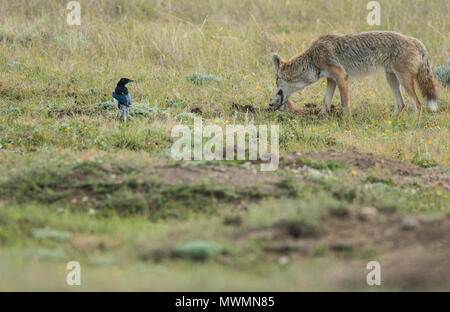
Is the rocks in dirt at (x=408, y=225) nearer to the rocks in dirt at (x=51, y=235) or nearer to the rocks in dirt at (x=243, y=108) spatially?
the rocks in dirt at (x=51, y=235)

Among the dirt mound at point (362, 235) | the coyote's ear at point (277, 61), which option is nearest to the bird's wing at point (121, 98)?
the coyote's ear at point (277, 61)

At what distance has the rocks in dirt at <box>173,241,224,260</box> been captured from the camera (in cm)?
538

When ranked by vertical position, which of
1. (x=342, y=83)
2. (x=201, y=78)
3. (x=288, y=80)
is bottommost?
(x=342, y=83)

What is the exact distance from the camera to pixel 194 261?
534 cm

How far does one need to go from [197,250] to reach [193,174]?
223 cm

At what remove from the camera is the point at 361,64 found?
12.4m

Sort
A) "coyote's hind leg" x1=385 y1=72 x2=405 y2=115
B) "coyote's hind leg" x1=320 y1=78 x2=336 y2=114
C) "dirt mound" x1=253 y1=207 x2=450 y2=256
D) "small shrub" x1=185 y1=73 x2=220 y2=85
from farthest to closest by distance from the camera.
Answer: "small shrub" x1=185 y1=73 x2=220 y2=85 → "coyote's hind leg" x1=385 y1=72 x2=405 y2=115 → "coyote's hind leg" x1=320 y1=78 x2=336 y2=114 → "dirt mound" x1=253 y1=207 x2=450 y2=256

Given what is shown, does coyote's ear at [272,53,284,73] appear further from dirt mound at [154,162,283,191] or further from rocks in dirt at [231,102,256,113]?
dirt mound at [154,162,283,191]

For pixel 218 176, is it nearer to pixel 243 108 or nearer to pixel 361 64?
pixel 243 108

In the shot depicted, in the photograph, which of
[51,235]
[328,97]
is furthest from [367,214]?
[328,97]

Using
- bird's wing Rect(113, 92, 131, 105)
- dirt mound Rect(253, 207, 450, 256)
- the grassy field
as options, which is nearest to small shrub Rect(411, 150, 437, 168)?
the grassy field

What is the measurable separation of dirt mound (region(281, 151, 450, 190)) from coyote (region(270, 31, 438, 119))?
3.41 metres

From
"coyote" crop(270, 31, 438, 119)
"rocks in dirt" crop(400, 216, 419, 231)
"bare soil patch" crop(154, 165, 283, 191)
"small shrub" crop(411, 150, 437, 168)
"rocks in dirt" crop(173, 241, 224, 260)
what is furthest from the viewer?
"coyote" crop(270, 31, 438, 119)

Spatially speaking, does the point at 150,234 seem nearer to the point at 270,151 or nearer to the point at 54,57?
the point at 270,151
